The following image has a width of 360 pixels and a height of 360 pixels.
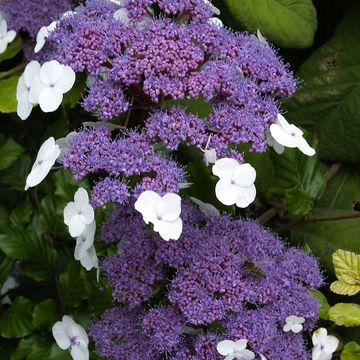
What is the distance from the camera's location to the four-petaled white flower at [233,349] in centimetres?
112

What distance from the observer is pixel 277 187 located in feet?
4.92

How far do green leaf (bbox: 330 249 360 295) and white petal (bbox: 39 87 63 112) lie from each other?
0.49 metres

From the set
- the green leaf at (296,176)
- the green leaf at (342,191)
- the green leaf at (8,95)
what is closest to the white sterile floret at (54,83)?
the green leaf at (8,95)

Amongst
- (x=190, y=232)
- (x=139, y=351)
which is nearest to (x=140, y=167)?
(x=190, y=232)

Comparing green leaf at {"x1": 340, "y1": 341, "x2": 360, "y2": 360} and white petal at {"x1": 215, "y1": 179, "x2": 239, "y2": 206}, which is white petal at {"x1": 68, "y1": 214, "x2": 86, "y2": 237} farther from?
green leaf at {"x1": 340, "y1": 341, "x2": 360, "y2": 360}

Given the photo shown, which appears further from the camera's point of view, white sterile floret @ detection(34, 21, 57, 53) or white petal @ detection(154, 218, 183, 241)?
white sterile floret @ detection(34, 21, 57, 53)

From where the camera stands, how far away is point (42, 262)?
1576mm

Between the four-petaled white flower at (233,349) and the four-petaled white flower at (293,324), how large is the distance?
10 centimetres

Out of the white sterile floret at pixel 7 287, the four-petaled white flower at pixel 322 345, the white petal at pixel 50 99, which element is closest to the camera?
the white petal at pixel 50 99

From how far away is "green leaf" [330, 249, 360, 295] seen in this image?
125cm

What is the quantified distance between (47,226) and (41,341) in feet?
0.75

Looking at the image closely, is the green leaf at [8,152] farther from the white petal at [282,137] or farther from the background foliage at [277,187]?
the white petal at [282,137]

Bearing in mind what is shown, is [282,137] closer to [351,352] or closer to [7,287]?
[351,352]

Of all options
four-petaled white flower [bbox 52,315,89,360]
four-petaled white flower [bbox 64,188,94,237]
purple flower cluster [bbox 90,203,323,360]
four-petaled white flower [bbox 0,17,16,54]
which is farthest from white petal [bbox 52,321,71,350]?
four-petaled white flower [bbox 0,17,16,54]
